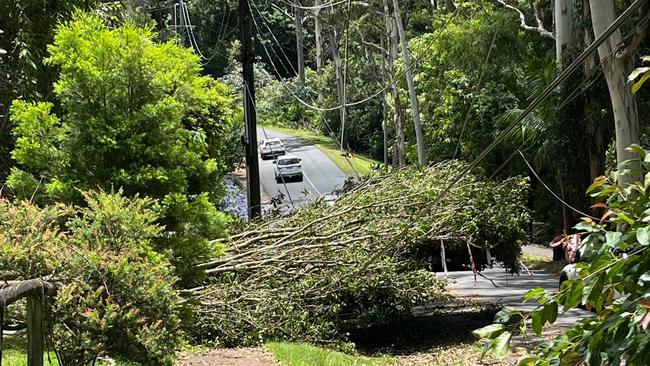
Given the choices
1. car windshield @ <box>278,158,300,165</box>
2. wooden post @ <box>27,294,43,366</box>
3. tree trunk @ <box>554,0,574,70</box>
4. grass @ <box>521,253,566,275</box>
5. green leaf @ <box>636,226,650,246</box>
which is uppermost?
tree trunk @ <box>554,0,574,70</box>

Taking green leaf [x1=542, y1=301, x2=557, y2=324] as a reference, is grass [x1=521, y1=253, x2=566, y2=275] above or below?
below

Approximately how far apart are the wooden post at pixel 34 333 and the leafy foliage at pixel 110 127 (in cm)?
488

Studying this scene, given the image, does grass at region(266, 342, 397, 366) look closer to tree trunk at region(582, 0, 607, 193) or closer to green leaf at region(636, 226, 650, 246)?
tree trunk at region(582, 0, 607, 193)

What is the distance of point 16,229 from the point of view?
24.3ft

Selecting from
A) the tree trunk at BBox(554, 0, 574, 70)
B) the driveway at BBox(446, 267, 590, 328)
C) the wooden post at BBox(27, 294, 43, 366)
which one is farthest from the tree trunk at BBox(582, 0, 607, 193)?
the wooden post at BBox(27, 294, 43, 366)

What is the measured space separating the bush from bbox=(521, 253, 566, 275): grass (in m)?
18.5

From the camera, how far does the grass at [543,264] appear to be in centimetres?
2469

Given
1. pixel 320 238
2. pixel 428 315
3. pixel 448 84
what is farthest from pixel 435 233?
pixel 448 84

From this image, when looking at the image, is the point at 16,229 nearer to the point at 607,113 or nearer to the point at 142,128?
the point at 142,128

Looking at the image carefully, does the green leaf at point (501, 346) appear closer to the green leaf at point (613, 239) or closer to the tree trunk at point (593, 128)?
the green leaf at point (613, 239)

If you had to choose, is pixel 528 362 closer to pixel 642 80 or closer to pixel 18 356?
pixel 642 80

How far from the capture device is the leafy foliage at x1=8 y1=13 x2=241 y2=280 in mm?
9953

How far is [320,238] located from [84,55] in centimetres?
569

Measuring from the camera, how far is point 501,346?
218cm
